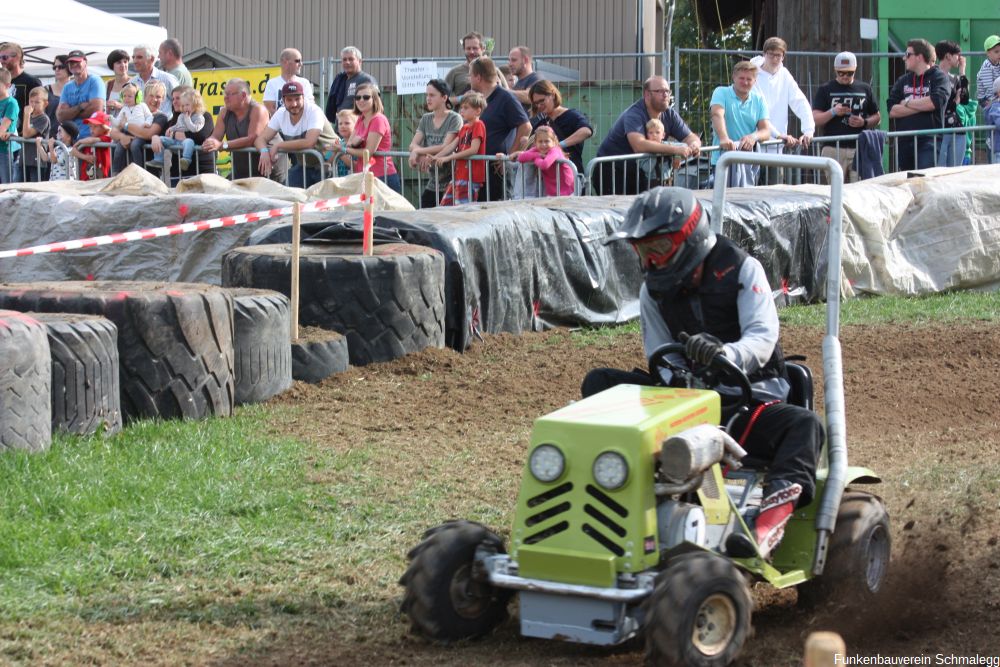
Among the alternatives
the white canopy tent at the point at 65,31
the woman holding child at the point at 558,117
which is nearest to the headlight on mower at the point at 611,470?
the woman holding child at the point at 558,117

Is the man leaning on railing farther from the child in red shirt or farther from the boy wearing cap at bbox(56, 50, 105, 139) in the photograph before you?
the boy wearing cap at bbox(56, 50, 105, 139)

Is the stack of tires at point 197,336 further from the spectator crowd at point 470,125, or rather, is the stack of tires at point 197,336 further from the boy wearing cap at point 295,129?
the boy wearing cap at point 295,129

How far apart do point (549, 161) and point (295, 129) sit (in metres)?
2.91

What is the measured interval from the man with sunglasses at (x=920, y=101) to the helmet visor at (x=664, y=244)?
1092 cm

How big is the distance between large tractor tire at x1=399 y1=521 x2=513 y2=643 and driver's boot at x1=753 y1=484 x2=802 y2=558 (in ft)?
2.87

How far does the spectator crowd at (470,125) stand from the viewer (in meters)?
13.3

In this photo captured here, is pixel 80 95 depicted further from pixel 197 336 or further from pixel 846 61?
pixel 197 336

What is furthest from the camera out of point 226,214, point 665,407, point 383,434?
point 226,214

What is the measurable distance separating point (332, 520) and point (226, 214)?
22.3 ft

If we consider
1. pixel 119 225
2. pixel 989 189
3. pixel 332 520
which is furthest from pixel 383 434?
pixel 989 189

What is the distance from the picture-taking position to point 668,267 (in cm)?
499

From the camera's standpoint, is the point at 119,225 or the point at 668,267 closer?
the point at 668,267

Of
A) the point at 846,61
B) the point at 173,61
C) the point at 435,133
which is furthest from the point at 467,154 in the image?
the point at 173,61

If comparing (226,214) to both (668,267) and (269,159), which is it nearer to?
(269,159)
